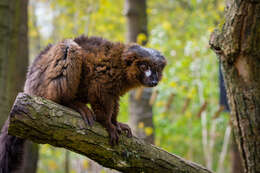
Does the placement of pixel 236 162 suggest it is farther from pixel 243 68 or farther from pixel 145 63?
pixel 145 63

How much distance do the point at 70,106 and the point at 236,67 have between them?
6.83 ft

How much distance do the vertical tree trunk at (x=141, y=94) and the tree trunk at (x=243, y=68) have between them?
123 inches

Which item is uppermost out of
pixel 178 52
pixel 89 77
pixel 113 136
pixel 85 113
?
pixel 178 52

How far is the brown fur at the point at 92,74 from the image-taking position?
3418 millimetres

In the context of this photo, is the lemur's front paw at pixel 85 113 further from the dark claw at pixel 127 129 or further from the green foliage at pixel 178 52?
the green foliage at pixel 178 52

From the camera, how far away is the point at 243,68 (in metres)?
3.49

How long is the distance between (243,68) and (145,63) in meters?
1.24

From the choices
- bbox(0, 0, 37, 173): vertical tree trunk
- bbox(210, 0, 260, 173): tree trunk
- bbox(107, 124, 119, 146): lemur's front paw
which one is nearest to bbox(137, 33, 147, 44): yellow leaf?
bbox(0, 0, 37, 173): vertical tree trunk

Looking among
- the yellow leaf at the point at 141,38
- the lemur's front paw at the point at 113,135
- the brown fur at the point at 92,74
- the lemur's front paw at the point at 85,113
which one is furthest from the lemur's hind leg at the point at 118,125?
the yellow leaf at the point at 141,38

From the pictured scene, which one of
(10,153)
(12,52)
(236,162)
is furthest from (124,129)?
(236,162)

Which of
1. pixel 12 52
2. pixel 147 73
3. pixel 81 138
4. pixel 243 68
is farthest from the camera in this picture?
pixel 12 52

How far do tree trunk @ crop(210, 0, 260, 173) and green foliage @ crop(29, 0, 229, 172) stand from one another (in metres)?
3.03

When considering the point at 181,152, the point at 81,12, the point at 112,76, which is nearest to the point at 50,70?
the point at 112,76

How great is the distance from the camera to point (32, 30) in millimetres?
13180
